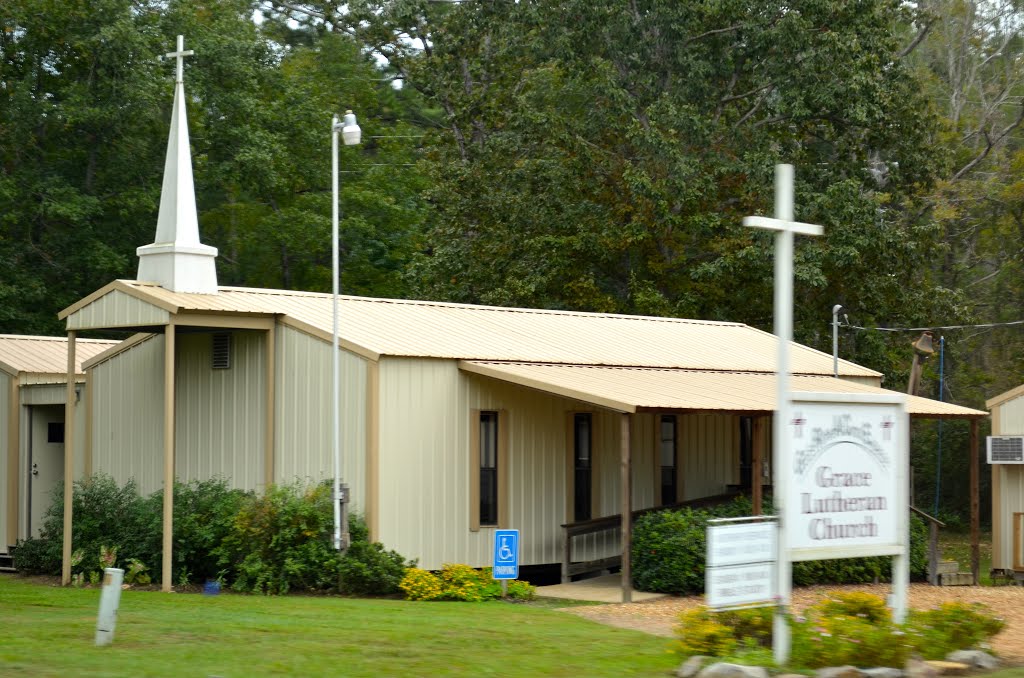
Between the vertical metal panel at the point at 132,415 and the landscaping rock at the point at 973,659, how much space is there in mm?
12652

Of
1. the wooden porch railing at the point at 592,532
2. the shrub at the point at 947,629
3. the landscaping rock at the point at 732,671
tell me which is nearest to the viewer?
the landscaping rock at the point at 732,671

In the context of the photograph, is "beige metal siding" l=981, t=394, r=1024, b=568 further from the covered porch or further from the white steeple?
the white steeple

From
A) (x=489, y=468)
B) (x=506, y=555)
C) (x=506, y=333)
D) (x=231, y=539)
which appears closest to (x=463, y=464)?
(x=489, y=468)

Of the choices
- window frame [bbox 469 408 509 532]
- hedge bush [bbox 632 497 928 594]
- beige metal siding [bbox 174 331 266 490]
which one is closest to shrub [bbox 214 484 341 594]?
beige metal siding [bbox 174 331 266 490]

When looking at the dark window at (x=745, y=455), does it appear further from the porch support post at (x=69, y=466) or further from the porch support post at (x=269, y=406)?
the porch support post at (x=69, y=466)

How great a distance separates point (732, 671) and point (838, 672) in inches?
35.3

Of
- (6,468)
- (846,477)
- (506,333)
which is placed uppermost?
(506,333)

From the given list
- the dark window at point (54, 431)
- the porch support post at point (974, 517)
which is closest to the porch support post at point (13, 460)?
the dark window at point (54, 431)

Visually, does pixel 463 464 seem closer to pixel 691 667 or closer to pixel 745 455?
pixel 745 455

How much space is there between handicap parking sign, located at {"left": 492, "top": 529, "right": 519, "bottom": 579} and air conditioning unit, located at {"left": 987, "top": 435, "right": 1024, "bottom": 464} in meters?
11.3

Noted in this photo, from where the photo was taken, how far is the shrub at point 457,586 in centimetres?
1783

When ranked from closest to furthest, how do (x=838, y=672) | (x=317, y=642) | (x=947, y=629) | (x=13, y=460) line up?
(x=838, y=672), (x=947, y=629), (x=317, y=642), (x=13, y=460)

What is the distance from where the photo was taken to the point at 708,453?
24594 mm

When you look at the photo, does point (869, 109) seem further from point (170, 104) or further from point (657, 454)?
point (170, 104)
